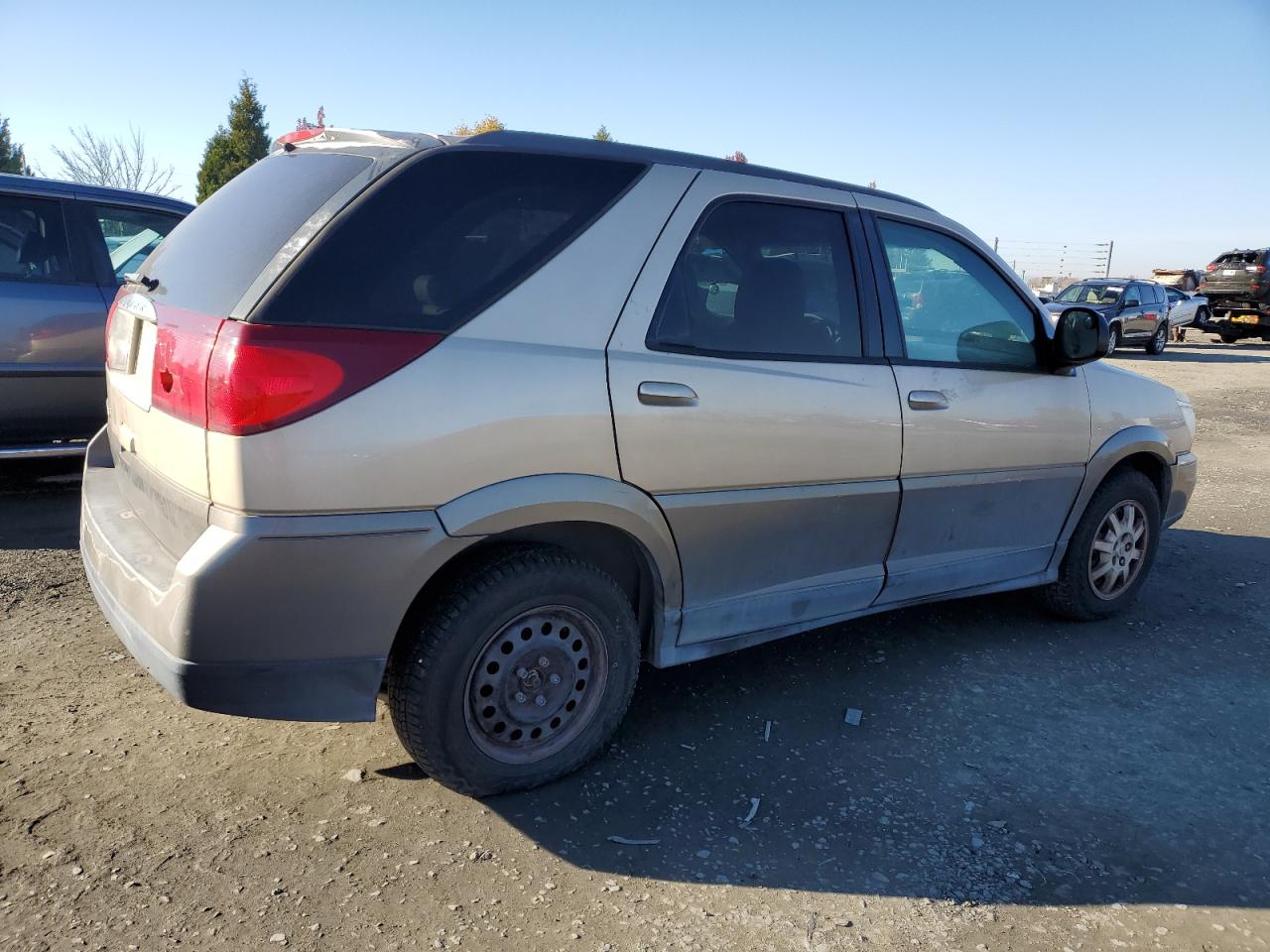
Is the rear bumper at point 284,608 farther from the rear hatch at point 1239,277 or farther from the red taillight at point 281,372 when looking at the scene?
the rear hatch at point 1239,277

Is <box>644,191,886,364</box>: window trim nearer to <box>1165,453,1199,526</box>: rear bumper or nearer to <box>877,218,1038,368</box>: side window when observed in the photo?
<box>877,218,1038,368</box>: side window

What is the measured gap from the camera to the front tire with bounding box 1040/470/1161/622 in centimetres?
452

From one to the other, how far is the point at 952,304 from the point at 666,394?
1.58 meters

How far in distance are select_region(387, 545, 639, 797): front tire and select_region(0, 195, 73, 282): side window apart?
159 inches

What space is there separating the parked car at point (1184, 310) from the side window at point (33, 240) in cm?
2664

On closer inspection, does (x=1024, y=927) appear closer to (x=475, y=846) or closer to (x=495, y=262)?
(x=475, y=846)

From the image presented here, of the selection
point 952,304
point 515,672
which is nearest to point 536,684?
point 515,672

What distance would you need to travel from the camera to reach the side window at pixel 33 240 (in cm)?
537

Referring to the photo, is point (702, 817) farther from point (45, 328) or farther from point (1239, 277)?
point (1239, 277)

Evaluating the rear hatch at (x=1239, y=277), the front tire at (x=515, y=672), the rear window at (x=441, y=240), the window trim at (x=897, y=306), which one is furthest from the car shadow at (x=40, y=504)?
the rear hatch at (x=1239, y=277)

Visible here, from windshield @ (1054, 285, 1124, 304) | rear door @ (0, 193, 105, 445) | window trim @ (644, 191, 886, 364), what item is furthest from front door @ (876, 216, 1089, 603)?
windshield @ (1054, 285, 1124, 304)

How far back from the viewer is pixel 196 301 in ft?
8.66

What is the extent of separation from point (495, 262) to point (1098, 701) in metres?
2.85

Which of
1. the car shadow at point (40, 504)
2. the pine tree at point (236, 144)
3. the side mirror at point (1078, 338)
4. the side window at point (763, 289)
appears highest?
the pine tree at point (236, 144)
